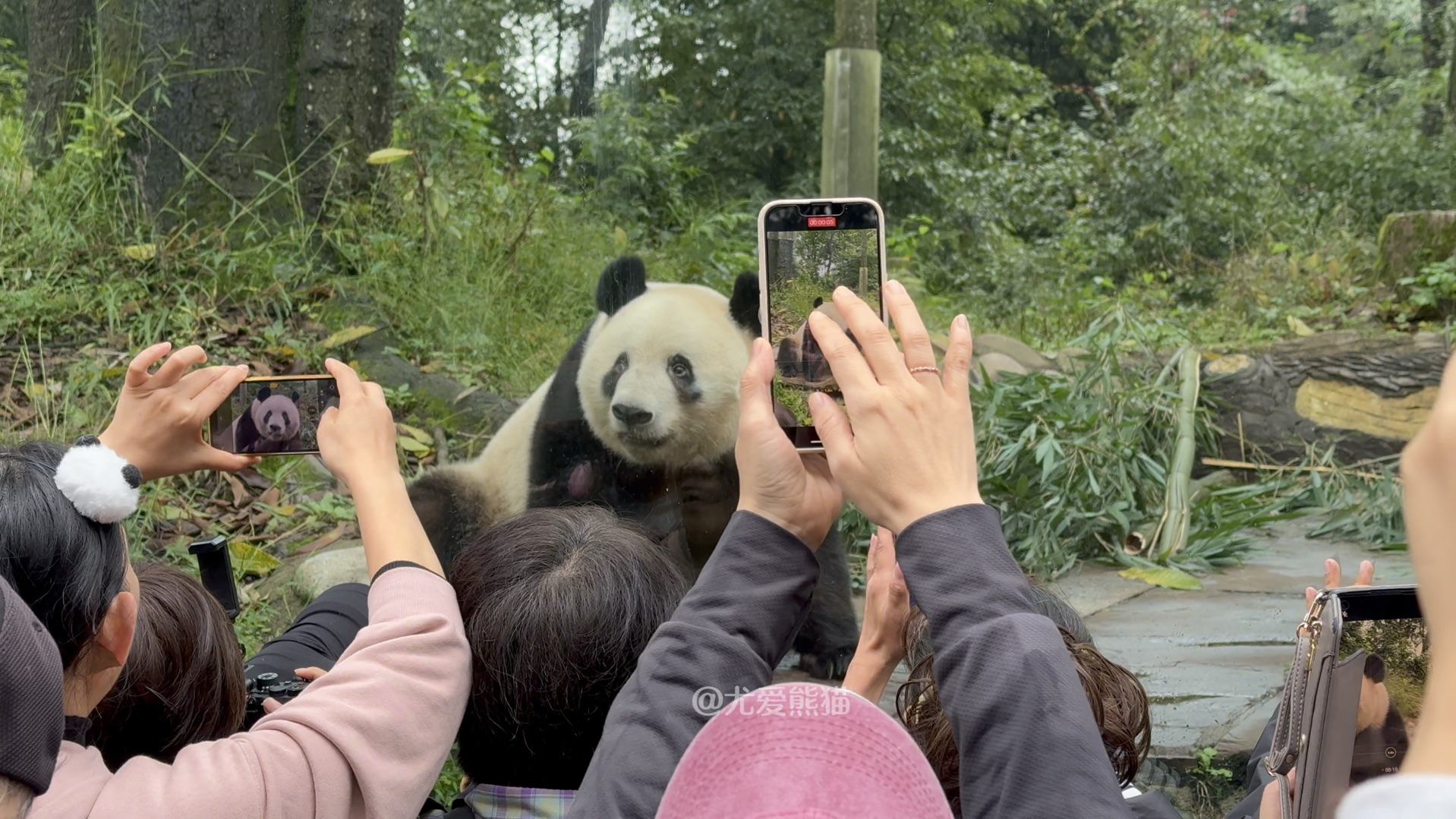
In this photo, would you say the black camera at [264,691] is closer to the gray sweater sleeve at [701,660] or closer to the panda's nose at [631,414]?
the gray sweater sleeve at [701,660]

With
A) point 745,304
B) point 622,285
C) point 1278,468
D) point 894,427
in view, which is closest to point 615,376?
point 622,285

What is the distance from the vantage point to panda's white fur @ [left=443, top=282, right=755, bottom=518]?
95.6 inches

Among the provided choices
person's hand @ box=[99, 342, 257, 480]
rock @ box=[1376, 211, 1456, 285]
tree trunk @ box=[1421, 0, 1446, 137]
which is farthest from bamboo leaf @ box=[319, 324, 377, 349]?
tree trunk @ box=[1421, 0, 1446, 137]

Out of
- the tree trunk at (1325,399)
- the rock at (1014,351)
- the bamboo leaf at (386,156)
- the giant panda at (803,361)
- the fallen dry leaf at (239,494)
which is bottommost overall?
the tree trunk at (1325,399)

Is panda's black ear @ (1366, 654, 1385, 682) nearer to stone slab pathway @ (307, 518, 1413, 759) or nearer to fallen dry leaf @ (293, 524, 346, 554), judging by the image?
stone slab pathway @ (307, 518, 1413, 759)

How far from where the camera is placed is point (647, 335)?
8.01 feet

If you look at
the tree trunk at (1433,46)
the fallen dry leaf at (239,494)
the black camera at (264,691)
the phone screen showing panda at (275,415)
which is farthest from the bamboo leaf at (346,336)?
the tree trunk at (1433,46)

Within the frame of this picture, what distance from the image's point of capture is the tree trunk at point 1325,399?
165 inches

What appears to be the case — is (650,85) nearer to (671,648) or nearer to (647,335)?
(647,335)

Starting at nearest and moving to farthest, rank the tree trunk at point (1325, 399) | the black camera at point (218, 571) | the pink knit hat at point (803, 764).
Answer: the pink knit hat at point (803, 764) → the black camera at point (218, 571) → the tree trunk at point (1325, 399)

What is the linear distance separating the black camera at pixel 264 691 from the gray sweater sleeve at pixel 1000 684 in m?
0.88

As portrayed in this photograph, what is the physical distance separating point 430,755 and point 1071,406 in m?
2.85

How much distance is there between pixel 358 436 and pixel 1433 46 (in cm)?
499

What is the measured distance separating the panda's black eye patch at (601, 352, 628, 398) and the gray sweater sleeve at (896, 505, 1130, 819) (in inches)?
63.3
